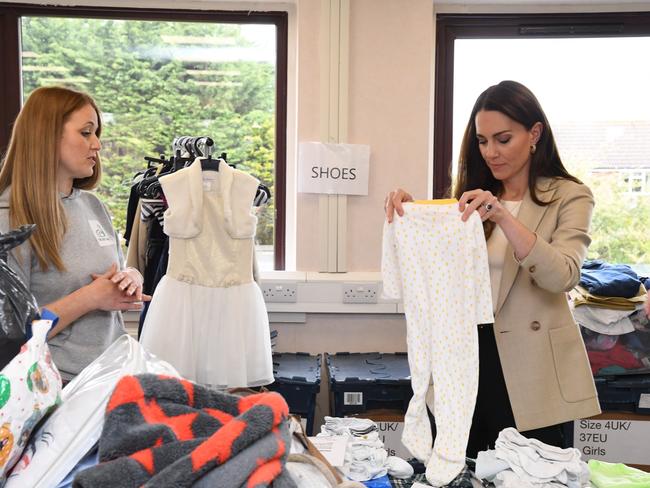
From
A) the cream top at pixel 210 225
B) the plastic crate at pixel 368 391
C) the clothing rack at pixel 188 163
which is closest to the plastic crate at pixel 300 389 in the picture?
the plastic crate at pixel 368 391

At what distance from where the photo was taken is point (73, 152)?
1.90 metres

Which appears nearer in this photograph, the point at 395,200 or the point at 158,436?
the point at 158,436

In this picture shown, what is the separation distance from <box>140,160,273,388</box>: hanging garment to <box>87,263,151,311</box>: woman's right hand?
0.60m

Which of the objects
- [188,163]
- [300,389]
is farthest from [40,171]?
[300,389]

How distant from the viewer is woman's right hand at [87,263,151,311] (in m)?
1.80

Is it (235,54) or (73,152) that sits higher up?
(235,54)

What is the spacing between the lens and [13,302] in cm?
117

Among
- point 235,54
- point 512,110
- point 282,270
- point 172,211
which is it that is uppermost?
point 235,54

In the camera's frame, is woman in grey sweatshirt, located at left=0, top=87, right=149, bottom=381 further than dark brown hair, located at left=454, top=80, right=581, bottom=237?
No

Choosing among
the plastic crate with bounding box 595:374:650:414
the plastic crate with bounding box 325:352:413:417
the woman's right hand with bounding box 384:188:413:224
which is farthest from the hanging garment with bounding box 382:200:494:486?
the plastic crate with bounding box 595:374:650:414

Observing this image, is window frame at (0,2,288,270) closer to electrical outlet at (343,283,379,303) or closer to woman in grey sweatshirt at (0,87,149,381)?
electrical outlet at (343,283,379,303)

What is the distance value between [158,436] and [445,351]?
91cm

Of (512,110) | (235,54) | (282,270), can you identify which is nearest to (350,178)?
(282,270)

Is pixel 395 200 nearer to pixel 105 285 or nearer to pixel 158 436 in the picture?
pixel 105 285
